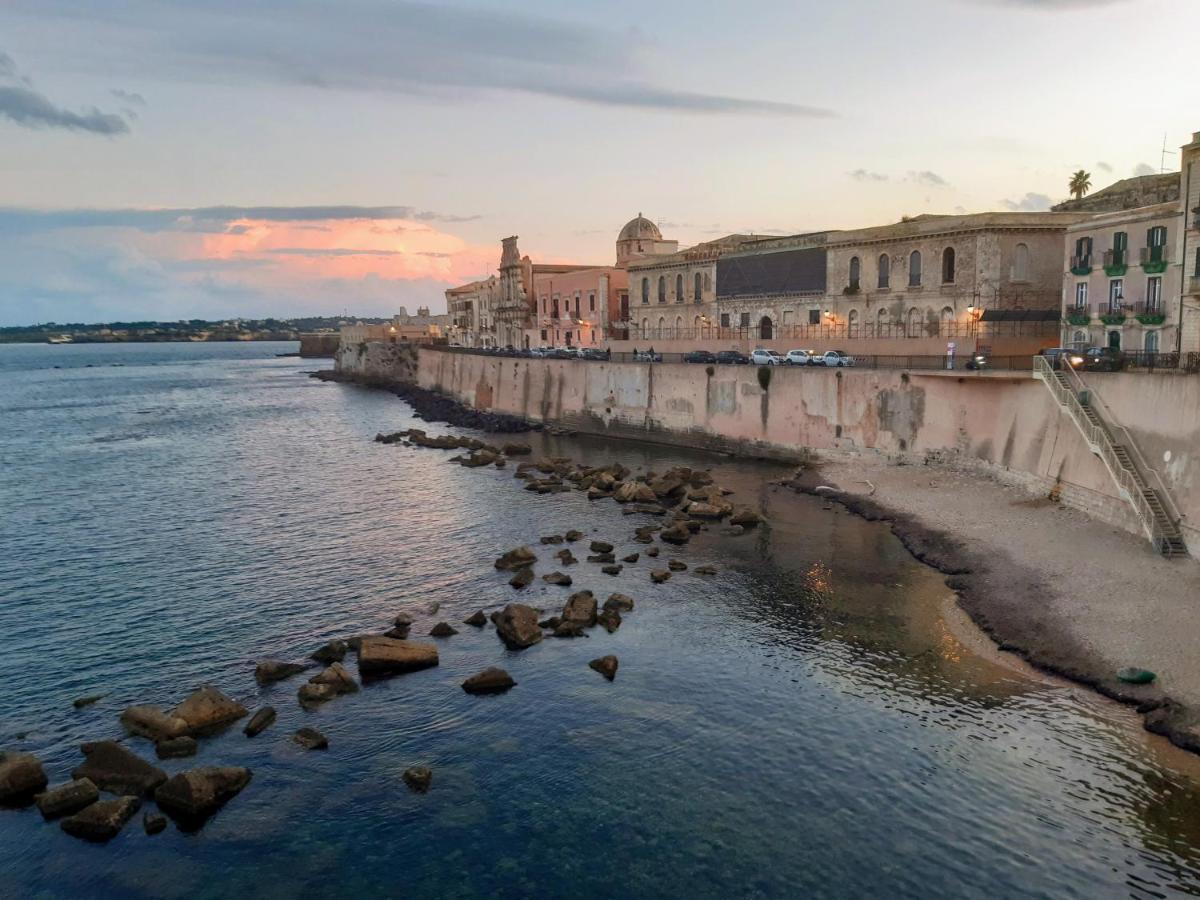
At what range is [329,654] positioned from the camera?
21.5 metres

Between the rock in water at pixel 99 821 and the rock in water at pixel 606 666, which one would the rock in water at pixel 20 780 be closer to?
the rock in water at pixel 99 821

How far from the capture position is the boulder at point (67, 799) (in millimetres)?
15469

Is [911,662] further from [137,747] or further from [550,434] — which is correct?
[550,434]

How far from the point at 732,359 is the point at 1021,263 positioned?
16222mm

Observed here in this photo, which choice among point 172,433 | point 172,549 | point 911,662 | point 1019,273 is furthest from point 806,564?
point 172,433

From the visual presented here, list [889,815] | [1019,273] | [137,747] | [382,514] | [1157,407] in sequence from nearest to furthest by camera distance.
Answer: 1. [889,815]
2. [137,747]
3. [1157,407]
4. [382,514]
5. [1019,273]

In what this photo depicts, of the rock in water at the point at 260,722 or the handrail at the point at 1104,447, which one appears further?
the handrail at the point at 1104,447

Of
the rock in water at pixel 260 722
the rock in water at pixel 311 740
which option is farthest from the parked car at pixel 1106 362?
the rock in water at pixel 260 722

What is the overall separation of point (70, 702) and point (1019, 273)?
45130 millimetres

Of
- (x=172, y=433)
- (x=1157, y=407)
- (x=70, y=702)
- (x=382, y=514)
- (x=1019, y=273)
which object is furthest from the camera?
(x=172, y=433)

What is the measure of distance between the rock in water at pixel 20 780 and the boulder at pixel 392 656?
673 centimetres

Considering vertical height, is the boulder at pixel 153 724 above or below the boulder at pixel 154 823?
above

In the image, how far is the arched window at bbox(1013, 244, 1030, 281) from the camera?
45.0 metres

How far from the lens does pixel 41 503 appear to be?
41688mm
